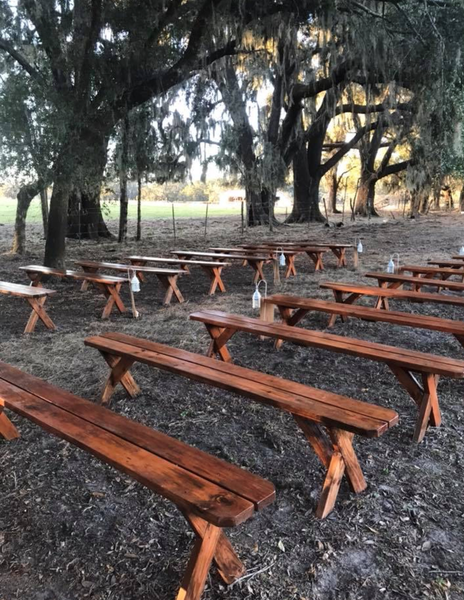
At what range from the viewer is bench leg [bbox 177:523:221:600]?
1.56 m

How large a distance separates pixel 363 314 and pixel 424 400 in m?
1.31

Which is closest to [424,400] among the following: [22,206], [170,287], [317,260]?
[170,287]

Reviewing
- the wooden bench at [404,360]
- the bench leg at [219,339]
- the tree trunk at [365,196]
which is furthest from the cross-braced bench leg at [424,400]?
the tree trunk at [365,196]

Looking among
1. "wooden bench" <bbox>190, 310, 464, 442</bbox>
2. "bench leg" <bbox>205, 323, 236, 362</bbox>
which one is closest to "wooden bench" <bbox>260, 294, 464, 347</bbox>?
"wooden bench" <bbox>190, 310, 464, 442</bbox>

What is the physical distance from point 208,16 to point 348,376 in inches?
269

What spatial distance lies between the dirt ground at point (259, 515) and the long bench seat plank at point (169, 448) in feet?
1.30

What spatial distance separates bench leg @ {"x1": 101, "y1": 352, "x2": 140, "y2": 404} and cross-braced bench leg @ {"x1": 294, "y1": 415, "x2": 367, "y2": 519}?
1.36 meters

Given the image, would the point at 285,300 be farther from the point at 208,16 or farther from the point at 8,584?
the point at 208,16

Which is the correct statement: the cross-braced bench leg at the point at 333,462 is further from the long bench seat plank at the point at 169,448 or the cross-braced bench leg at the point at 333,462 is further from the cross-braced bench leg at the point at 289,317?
the cross-braced bench leg at the point at 289,317

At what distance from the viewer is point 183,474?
1.72 metres

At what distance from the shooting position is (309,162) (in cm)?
1994

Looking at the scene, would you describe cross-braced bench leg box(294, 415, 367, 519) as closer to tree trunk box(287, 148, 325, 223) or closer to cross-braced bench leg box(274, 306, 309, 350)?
cross-braced bench leg box(274, 306, 309, 350)

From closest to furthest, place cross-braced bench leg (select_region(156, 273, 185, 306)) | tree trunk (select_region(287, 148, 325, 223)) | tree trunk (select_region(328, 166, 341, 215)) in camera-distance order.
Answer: cross-braced bench leg (select_region(156, 273, 185, 306))
tree trunk (select_region(287, 148, 325, 223))
tree trunk (select_region(328, 166, 341, 215))

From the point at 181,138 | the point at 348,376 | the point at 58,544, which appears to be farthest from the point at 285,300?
the point at 181,138
